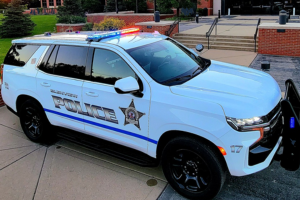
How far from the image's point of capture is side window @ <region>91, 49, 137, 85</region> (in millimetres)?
4039

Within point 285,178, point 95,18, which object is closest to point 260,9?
point 95,18

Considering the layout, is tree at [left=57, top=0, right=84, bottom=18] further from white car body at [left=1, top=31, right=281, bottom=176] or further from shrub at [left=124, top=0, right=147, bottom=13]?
white car body at [left=1, top=31, right=281, bottom=176]

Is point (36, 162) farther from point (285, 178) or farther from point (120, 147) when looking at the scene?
point (285, 178)

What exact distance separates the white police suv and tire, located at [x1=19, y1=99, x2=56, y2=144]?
0.02m

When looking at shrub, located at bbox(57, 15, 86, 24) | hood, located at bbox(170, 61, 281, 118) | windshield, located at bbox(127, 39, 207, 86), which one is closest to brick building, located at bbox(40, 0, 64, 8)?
shrub, located at bbox(57, 15, 86, 24)

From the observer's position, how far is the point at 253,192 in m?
3.75

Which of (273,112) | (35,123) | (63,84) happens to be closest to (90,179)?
(63,84)

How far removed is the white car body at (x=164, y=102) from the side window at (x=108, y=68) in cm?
8

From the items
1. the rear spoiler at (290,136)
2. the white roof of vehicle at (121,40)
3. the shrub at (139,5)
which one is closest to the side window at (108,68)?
the white roof of vehicle at (121,40)

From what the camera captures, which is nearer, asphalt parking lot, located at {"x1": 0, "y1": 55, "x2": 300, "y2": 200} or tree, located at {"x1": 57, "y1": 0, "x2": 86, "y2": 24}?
asphalt parking lot, located at {"x1": 0, "y1": 55, "x2": 300, "y2": 200}

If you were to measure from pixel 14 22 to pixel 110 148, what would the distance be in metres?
18.0

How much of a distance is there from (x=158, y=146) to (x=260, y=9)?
27.4 m

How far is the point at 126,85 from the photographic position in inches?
140

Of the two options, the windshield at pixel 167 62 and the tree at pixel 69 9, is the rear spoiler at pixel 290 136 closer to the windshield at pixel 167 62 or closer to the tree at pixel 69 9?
the windshield at pixel 167 62
